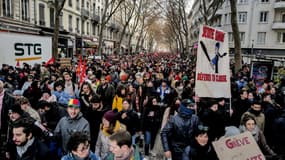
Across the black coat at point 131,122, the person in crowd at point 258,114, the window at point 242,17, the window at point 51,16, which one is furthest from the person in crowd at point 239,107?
the window at point 242,17

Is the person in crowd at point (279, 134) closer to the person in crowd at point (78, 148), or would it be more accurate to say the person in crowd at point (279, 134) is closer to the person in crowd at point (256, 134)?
the person in crowd at point (256, 134)

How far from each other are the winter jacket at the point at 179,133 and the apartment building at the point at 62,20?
45.3ft

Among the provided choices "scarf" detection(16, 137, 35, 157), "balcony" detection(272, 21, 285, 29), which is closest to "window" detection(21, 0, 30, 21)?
"scarf" detection(16, 137, 35, 157)

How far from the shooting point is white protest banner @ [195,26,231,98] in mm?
4762

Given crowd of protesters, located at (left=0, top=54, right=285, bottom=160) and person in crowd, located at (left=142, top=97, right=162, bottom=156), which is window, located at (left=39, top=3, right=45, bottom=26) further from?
person in crowd, located at (left=142, top=97, right=162, bottom=156)

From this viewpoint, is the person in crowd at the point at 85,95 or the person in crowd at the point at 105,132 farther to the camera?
the person in crowd at the point at 85,95

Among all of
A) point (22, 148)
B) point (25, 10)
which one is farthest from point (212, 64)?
point (25, 10)

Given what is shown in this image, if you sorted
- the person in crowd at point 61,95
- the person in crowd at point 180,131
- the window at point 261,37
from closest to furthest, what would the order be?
the person in crowd at point 180,131, the person in crowd at point 61,95, the window at point 261,37

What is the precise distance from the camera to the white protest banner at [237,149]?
119 inches

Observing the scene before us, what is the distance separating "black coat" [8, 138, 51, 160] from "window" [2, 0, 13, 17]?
1847 cm

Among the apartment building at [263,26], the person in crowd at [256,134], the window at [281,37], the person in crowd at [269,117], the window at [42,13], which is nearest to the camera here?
the person in crowd at [256,134]

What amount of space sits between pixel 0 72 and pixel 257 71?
10.7 meters

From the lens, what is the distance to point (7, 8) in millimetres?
18844

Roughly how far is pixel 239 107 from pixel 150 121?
2.13m
